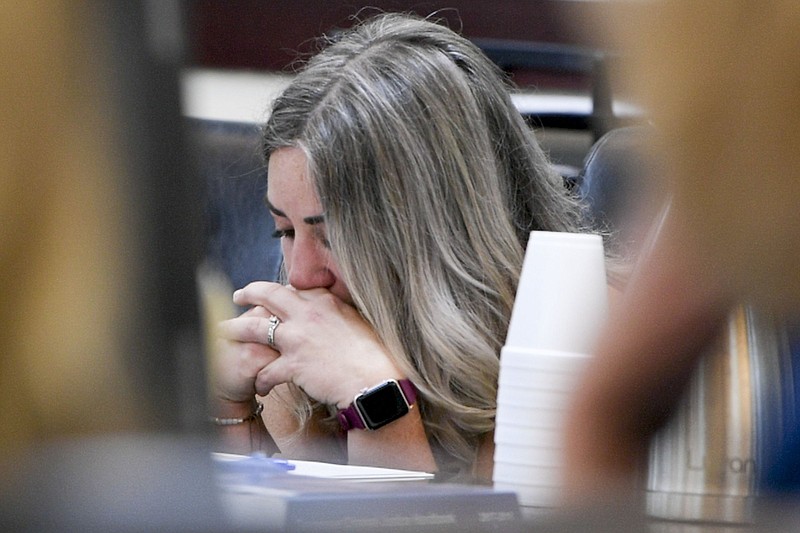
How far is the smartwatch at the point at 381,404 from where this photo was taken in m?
1.33

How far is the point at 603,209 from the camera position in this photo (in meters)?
1.75

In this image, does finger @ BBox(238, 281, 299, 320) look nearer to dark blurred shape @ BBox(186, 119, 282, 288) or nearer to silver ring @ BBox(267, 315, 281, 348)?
silver ring @ BBox(267, 315, 281, 348)

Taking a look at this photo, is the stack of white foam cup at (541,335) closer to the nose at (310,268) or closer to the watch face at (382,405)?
the watch face at (382,405)

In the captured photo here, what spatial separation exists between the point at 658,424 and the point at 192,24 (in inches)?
6.5

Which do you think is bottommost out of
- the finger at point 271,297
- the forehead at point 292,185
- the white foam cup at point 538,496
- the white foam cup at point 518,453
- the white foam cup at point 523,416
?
the finger at point 271,297

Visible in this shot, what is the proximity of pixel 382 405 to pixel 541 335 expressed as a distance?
0.71m

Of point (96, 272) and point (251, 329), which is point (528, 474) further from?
point (251, 329)

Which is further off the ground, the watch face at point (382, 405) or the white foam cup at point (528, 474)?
the white foam cup at point (528, 474)

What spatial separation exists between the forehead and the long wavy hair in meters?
0.02

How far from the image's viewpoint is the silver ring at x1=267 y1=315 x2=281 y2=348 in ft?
4.83

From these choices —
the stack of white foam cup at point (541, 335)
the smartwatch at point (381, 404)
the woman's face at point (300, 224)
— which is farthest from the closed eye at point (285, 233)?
the stack of white foam cup at point (541, 335)

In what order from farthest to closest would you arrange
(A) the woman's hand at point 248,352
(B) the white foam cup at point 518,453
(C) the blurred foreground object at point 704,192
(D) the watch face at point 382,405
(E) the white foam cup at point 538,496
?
(A) the woman's hand at point 248,352
(D) the watch face at point 382,405
(B) the white foam cup at point 518,453
(E) the white foam cup at point 538,496
(C) the blurred foreground object at point 704,192

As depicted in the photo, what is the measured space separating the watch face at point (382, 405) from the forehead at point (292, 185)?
0.25 meters

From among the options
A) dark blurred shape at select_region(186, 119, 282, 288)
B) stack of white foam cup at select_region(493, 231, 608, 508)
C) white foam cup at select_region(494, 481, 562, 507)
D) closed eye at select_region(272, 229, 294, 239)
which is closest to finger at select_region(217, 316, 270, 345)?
closed eye at select_region(272, 229, 294, 239)
